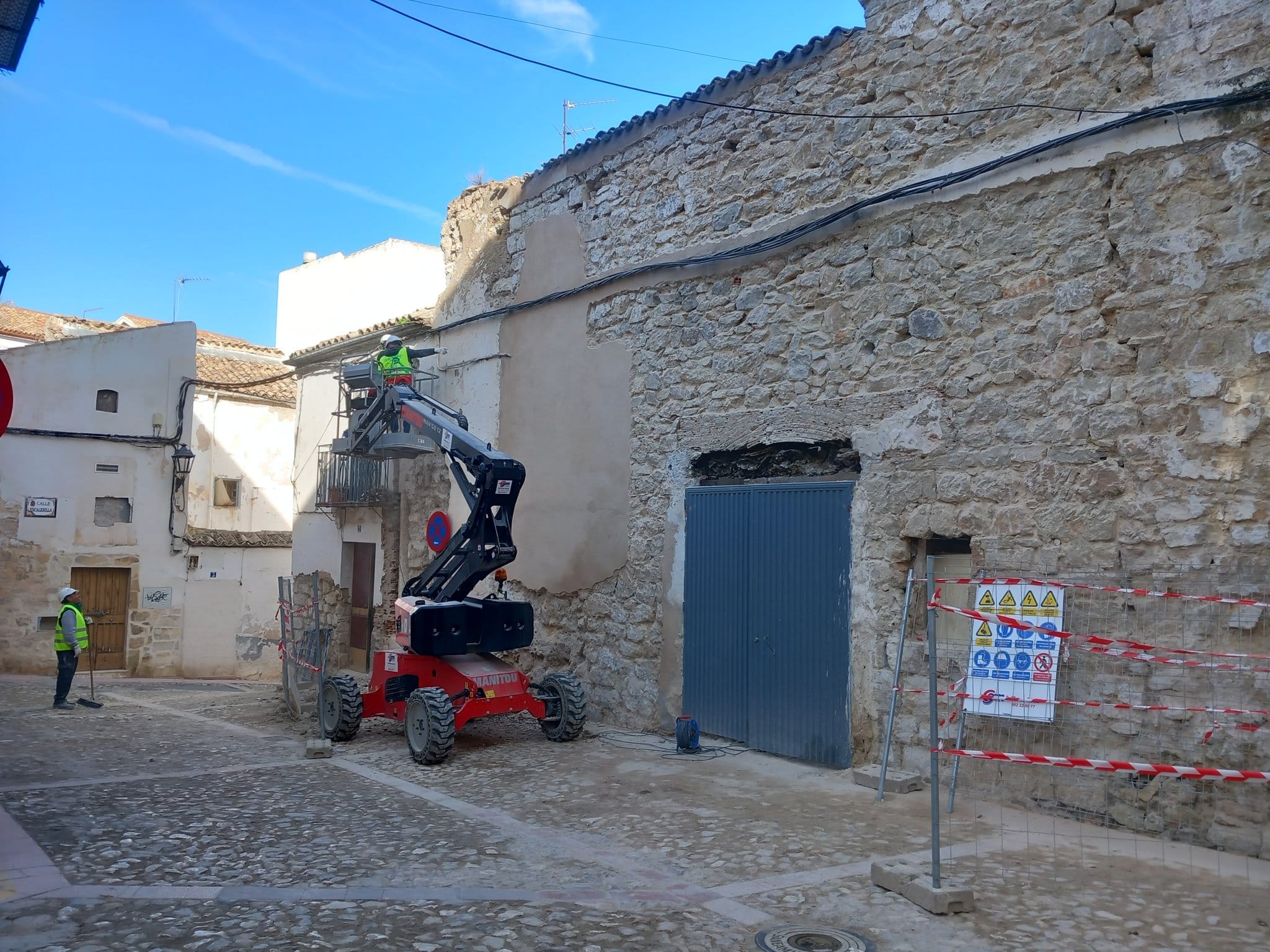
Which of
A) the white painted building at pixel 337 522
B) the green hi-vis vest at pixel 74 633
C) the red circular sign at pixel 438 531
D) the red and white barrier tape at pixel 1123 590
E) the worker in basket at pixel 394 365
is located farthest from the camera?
the white painted building at pixel 337 522

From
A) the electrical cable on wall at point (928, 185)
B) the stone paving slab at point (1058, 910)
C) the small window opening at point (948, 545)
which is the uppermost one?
the electrical cable on wall at point (928, 185)

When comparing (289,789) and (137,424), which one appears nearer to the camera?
(289,789)

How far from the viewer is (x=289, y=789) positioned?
21.7 ft

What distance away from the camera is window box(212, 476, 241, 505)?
22.4 metres

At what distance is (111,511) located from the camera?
16.4 metres

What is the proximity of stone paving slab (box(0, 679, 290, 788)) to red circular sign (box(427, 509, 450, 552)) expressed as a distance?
3152mm

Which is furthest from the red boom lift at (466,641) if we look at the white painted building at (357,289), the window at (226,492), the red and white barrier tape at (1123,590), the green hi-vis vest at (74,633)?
the window at (226,492)

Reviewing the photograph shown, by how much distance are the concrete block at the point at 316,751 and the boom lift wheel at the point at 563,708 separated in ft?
5.78

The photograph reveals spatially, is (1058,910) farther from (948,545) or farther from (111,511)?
(111,511)

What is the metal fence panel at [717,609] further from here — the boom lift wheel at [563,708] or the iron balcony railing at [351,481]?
the iron balcony railing at [351,481]

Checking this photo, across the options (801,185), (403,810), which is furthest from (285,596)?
(801,185)

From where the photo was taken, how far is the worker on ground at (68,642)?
10984 mm

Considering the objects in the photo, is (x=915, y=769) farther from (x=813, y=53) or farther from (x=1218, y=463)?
(x=813, y=53)

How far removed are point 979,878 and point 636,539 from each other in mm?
4839
